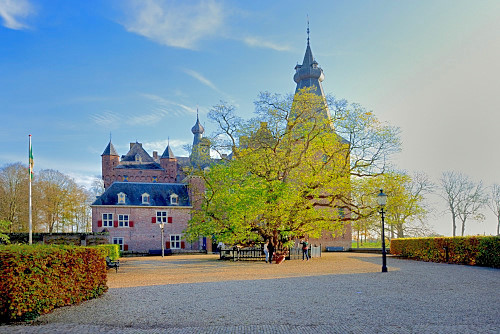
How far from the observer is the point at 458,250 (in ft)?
67.6

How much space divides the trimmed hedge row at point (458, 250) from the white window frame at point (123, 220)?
25.3 metres

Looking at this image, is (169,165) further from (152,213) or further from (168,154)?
(152,213)

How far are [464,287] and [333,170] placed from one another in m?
13.5

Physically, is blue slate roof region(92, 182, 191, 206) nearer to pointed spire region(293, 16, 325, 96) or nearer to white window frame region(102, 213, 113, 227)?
white window frame region(102, 213, 113, 227)

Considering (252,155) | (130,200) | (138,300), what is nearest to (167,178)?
(130,200)

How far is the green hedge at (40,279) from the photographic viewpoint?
25.2 ft

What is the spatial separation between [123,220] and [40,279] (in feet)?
105

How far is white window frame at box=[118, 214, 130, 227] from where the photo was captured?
38.9 meters

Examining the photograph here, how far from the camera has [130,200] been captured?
39875mm

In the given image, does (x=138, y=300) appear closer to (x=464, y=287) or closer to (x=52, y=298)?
(x=52, y=298)

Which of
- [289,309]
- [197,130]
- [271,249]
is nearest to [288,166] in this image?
[271,249]

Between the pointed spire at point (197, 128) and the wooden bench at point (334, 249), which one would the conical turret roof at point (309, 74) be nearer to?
the wooden bench at point (334, 249)

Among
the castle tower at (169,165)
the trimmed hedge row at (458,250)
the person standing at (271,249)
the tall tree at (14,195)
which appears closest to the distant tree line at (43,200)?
the tall tree at (14,195)

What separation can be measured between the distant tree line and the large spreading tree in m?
23.1
